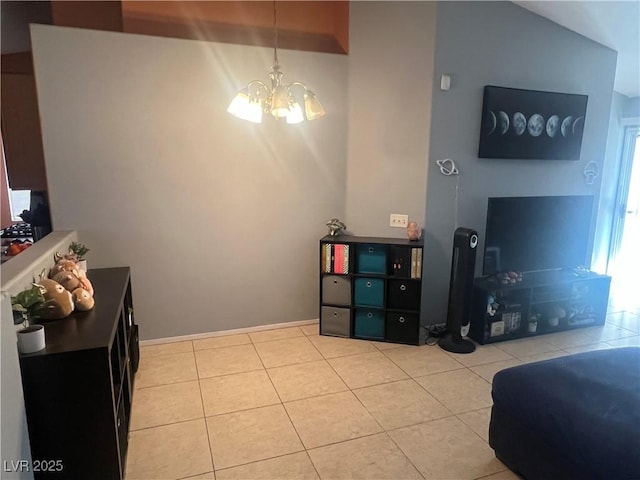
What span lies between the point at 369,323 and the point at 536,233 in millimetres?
1702

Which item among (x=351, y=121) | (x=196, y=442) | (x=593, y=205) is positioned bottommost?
(x=196, y=442)

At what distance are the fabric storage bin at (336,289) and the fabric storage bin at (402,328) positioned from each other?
1.28 ft

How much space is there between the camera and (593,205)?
12.9 feet

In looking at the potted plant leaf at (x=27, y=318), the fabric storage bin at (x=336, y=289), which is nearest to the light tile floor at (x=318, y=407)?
the fabric storage bin at (x=336, y=289)

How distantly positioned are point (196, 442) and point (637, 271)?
5377mm

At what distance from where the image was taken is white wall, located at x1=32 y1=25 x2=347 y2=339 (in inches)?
115

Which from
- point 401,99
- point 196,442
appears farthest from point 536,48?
point 196,442

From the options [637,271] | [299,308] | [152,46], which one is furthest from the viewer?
[637,271]

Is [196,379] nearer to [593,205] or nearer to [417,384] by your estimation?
[417,384]

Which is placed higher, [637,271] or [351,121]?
[351,121]

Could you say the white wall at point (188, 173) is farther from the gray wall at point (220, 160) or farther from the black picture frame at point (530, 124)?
the black picture frame at point (530, 124)

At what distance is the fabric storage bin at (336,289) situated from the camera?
347cm

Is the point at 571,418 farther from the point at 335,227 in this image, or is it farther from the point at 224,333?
the point at 224,333

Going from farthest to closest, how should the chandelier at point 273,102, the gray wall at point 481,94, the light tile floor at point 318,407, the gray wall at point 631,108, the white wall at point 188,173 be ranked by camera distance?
1. the gray wall at point 631,108
2. the gray wall at point 481,94
3. the white wall at point 188,173
4. the chandelier at point 273,102
5. the light tile floor at point 318,407
